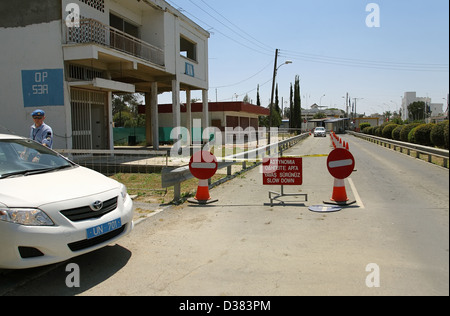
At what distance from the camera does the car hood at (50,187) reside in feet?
12.8

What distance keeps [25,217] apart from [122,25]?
18.2 meters

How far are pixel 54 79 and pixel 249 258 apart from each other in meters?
13.6

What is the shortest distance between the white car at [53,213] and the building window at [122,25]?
16.2 meters

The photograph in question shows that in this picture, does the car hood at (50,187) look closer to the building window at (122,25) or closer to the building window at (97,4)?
the building window at (97,4)

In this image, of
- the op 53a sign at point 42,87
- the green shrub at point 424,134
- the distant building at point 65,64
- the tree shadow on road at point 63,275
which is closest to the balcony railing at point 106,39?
the distant building at point 65,64

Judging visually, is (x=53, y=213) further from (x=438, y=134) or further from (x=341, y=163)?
(x=438, y=134)

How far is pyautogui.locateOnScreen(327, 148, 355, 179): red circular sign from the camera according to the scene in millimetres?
7277

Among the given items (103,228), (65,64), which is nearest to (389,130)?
(65,64)

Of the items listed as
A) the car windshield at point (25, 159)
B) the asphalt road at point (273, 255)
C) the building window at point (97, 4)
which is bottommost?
the asphalt road at point (273, 255)

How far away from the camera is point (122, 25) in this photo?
19734 millimetres

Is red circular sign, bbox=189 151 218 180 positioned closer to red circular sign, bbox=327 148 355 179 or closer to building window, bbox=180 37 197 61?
red circular sign, bbox=327 148 355 179

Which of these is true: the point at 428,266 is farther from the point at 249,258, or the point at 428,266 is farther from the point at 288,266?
the point at 249,258

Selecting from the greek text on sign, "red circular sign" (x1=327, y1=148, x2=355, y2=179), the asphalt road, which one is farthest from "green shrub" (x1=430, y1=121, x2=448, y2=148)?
the greek text on sign
